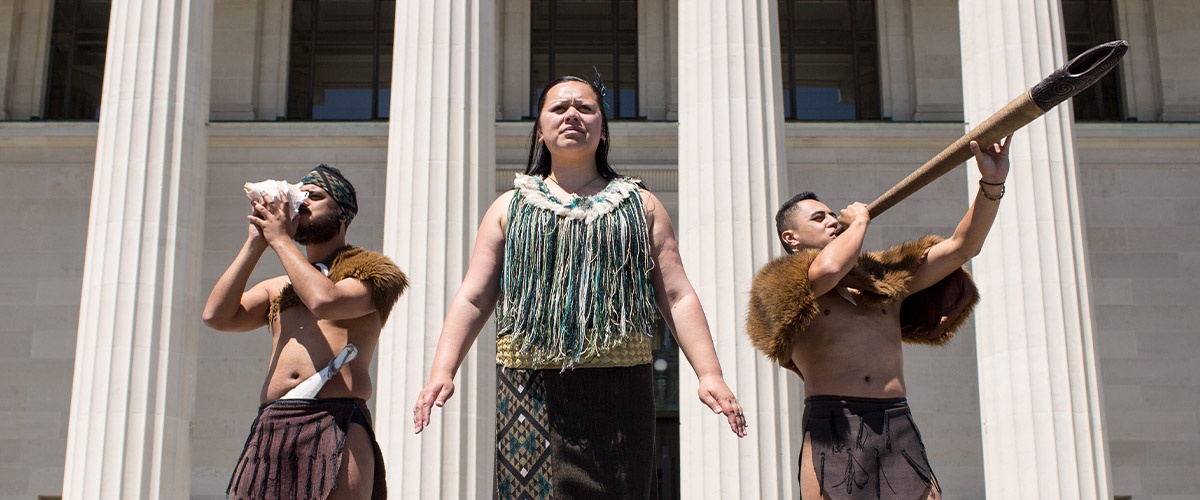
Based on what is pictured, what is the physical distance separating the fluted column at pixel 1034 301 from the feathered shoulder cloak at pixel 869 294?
9.28 meters

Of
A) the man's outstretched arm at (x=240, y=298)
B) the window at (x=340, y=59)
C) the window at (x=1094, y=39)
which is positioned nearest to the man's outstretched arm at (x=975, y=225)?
the man's outstretched arm at (x=240, y=298)

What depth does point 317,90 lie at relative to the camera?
84.0 feet

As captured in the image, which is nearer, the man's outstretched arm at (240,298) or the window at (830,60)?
the man's outstretched arm at (240,298)

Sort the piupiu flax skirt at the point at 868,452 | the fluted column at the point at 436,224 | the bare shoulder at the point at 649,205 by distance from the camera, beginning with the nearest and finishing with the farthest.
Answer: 1. the bare shoulder at the point at 649,205
2. the piupiu flax skirt at the point at 868,452
3. the fluted column at the point at 436,224

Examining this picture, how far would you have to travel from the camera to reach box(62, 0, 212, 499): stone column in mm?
16812

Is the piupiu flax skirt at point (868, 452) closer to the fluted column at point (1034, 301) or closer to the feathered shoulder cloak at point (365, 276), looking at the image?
the feathered shoulder cloak at point (365, 276)

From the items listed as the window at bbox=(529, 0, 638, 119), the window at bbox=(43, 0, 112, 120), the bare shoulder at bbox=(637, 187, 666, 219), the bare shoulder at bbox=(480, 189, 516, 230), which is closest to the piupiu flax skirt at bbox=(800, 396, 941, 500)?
the bare shoulder at bbox=(637, 187, 666, 219)

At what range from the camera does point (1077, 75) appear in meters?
5.86

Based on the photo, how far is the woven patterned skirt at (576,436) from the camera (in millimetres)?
5586

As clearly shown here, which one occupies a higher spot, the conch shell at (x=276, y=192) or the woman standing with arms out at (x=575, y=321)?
the conch shell at (x=276, y=192)

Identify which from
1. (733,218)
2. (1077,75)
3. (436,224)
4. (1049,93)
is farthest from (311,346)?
(733,218)

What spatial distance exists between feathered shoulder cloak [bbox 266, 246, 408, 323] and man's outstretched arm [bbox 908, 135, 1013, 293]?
9.99 ft

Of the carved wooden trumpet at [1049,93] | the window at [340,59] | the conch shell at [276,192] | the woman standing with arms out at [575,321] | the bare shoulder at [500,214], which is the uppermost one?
the window at [340,59]

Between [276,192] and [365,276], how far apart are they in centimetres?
68
